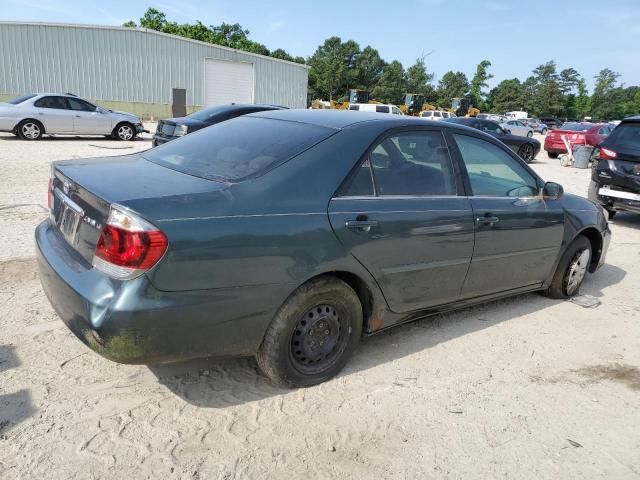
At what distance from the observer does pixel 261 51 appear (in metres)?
81.9

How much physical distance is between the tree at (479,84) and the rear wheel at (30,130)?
86.5 meters

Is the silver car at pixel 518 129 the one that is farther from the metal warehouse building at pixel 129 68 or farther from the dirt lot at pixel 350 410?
the dirt lot at pixel 350 410

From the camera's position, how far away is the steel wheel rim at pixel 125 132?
16.9 m

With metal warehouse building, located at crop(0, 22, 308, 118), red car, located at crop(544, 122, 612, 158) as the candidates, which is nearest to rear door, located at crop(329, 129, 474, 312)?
red car, located at crop(544, 122, 612, 158)

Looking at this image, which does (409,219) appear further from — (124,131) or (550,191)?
(124,131)

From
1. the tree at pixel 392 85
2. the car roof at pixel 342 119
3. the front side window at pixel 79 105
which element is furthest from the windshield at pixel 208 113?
the tree at pixel 392 85

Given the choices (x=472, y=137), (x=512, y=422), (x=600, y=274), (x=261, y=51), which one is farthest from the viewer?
(x=261, y=51)

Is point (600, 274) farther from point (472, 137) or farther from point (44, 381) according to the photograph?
point (44, 381)

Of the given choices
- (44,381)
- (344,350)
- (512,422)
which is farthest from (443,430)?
(44,381)

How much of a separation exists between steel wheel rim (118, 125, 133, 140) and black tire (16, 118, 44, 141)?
2325 millimetres

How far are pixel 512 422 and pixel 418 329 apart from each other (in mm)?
1245

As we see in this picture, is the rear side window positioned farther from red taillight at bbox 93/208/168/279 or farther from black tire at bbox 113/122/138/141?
red taillight at bbox 93/208/168/279

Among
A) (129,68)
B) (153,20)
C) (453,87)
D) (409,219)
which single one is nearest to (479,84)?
(453,87)

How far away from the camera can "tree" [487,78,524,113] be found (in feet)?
301
